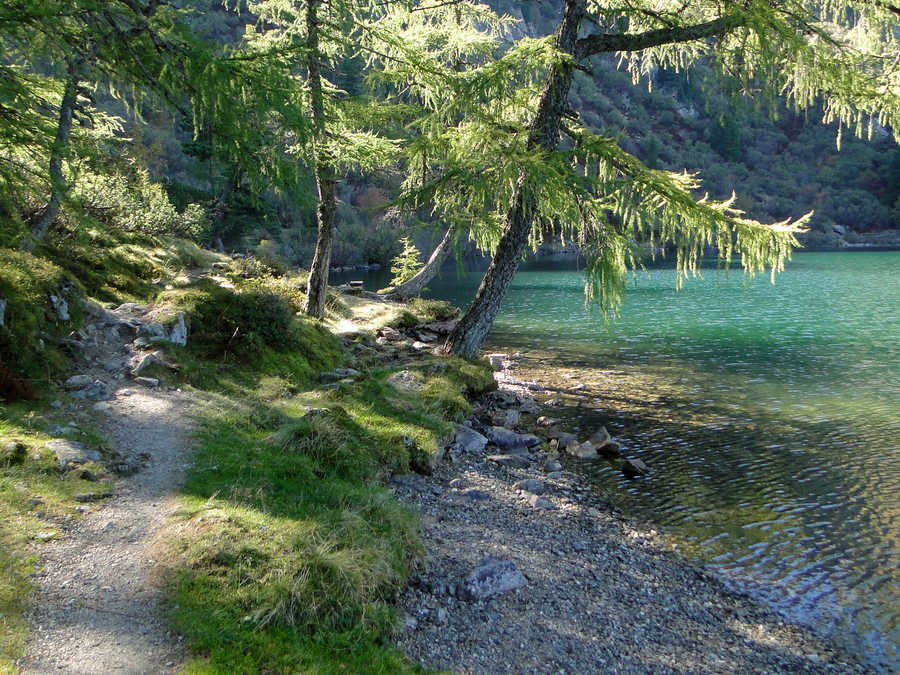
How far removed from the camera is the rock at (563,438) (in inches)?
405

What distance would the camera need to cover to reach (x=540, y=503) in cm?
768

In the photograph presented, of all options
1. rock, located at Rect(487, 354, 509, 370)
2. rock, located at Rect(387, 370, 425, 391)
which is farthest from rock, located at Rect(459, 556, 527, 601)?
rock, located at Rect(487, 354, 509, 370)

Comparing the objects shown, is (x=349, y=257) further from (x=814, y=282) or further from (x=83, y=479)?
(x=83, y=479)

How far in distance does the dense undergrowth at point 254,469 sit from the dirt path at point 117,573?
136 millimetres

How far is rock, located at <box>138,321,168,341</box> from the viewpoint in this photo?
29.1 ft

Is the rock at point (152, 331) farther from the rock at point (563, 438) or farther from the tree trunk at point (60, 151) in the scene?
the rock at point (563, 438)

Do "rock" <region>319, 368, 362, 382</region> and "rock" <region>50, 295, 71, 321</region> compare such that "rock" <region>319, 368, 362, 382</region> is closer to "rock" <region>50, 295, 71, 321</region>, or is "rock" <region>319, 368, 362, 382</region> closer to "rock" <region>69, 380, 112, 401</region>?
"rock" <region>69, 380, 112, 401</region>

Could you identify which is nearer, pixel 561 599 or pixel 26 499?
pixel 26 499

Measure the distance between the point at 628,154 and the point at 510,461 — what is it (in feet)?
19.1

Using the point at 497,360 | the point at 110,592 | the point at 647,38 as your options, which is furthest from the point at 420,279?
the point at 110,592

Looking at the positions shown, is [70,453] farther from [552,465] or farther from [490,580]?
[552,465]

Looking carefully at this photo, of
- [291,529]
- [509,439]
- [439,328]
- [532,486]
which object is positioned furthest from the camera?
[439,328]

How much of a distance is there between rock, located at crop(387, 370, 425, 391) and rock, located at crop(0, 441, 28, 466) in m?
5.99

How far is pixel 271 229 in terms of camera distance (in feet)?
147
